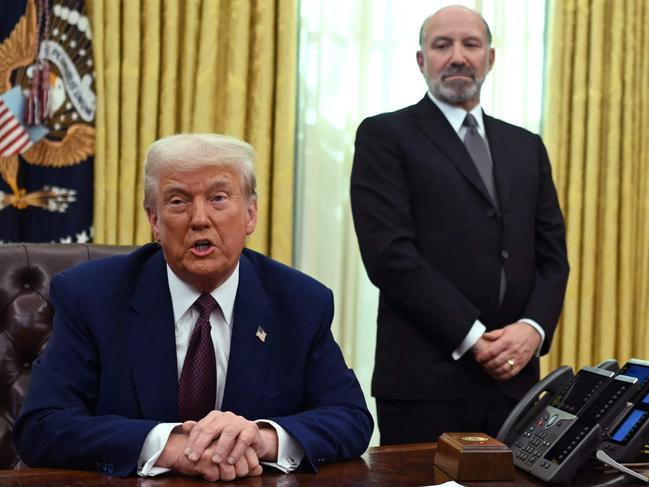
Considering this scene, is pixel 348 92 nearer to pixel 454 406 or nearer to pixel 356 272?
pixel 356 272

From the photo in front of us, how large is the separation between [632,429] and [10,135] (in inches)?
119

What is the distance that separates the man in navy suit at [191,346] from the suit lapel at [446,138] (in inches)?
41.3

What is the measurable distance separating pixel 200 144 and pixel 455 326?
3.97 feet

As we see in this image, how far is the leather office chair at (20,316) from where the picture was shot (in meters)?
2.47

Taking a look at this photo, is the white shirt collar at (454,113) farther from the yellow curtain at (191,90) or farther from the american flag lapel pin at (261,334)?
the american flag lapel pin at (261,334)

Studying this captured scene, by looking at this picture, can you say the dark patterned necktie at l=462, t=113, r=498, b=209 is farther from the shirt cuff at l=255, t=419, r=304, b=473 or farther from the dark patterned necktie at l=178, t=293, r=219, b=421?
the shirt cuff at l=255, t=419, r=304, b=473

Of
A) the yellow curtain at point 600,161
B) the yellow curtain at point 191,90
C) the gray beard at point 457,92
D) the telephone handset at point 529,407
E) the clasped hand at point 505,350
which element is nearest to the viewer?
the telephone handset at point 529,407

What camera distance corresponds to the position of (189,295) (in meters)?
2.16

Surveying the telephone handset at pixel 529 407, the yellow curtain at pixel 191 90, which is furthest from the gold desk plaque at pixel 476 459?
the yellow curtain at pixel 191 90

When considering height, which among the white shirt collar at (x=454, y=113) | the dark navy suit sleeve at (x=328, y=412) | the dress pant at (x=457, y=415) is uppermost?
the white shirt collar at (x=454, y=113)

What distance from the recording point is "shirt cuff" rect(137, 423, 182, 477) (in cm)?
177

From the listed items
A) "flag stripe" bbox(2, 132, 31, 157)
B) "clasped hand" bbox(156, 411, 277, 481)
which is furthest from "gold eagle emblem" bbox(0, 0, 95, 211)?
"clasped hand" bbox(156, 411, 277, 481)

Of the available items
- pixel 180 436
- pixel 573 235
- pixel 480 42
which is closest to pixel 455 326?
pixel 480 42

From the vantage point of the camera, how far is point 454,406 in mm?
3023
